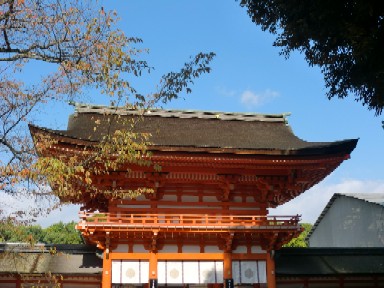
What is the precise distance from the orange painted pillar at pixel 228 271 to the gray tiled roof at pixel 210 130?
4027mm

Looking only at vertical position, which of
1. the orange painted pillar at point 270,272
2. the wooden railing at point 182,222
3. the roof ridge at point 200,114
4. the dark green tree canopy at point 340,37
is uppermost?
the roof ridge at point 200,114

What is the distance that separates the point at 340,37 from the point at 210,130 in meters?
9.27

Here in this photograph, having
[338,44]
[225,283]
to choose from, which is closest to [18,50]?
[338,44]

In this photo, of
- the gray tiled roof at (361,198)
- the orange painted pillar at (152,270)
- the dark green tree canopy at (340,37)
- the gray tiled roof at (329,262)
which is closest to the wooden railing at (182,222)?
the orange painted pillar at (152,270)

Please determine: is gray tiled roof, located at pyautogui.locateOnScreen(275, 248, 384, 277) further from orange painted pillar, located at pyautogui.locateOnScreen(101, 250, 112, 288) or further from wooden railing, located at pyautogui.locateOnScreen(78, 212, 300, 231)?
orange painted pillar, located at pyautogui.locateOnScreen(101, 250, 112, 288)

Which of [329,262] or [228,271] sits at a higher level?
[329,262]

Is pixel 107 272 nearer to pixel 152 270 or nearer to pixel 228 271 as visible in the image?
pixel 152 270

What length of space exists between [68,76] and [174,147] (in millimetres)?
6789

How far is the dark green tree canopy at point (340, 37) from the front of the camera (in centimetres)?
1008

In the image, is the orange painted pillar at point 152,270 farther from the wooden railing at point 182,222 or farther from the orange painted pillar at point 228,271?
the orange painted pillar at point 228,271

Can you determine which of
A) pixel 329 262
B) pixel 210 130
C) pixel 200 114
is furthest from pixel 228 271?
pixel 200 114

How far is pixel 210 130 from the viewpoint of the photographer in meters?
19.3

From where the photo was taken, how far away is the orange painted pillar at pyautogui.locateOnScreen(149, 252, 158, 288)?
51.0 ft

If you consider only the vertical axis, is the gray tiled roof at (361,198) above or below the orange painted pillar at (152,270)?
above
